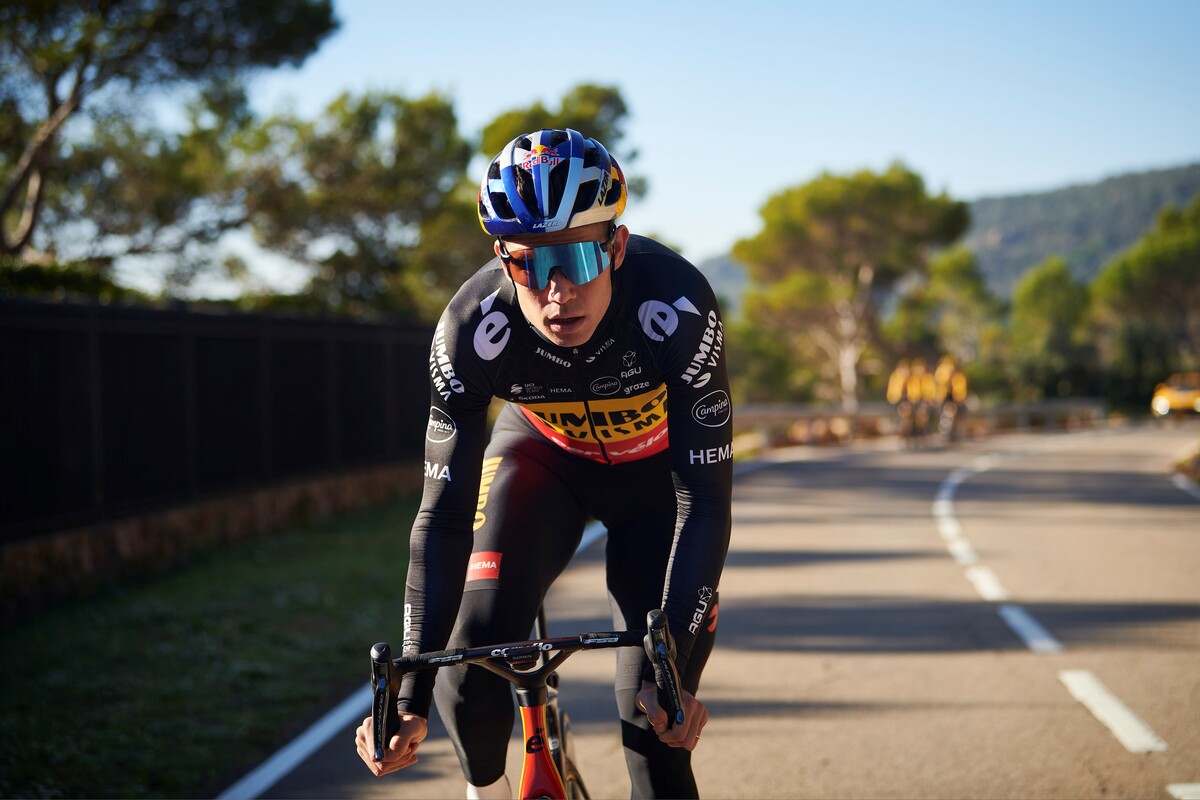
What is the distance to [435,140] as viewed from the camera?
1119 inches

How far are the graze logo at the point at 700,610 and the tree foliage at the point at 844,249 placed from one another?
181 feet

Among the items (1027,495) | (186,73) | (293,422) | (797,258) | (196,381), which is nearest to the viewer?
(196,381)

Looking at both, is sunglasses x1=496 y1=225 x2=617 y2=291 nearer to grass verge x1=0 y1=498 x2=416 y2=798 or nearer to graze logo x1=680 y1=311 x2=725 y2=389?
graze logo x1=680 y1=311 x2=725 y2=389

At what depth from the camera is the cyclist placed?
2.95 m

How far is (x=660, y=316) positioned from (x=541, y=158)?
0.53 metres

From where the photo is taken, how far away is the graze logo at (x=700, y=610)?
9.85ft

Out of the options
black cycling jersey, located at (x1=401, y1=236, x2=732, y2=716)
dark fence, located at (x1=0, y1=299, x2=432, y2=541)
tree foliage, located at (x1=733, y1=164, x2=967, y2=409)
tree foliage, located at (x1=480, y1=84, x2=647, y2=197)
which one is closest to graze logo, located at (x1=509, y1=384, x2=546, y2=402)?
black cycling jersey, located at (x1=401, y1=236, x2=732, y2=716)

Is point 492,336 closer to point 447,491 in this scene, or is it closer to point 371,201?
point 447,491

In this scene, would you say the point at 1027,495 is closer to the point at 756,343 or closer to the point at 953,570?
the point at 953,570

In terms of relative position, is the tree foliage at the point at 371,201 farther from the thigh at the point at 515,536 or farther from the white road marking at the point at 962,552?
the thigh at the point at 515,536

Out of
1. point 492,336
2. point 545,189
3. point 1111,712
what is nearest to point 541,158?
point 545,189

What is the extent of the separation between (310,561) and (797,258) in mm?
51356

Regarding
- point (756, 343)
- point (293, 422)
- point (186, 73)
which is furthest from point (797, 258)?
point (293, 422)

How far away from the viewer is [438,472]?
3.19 m
